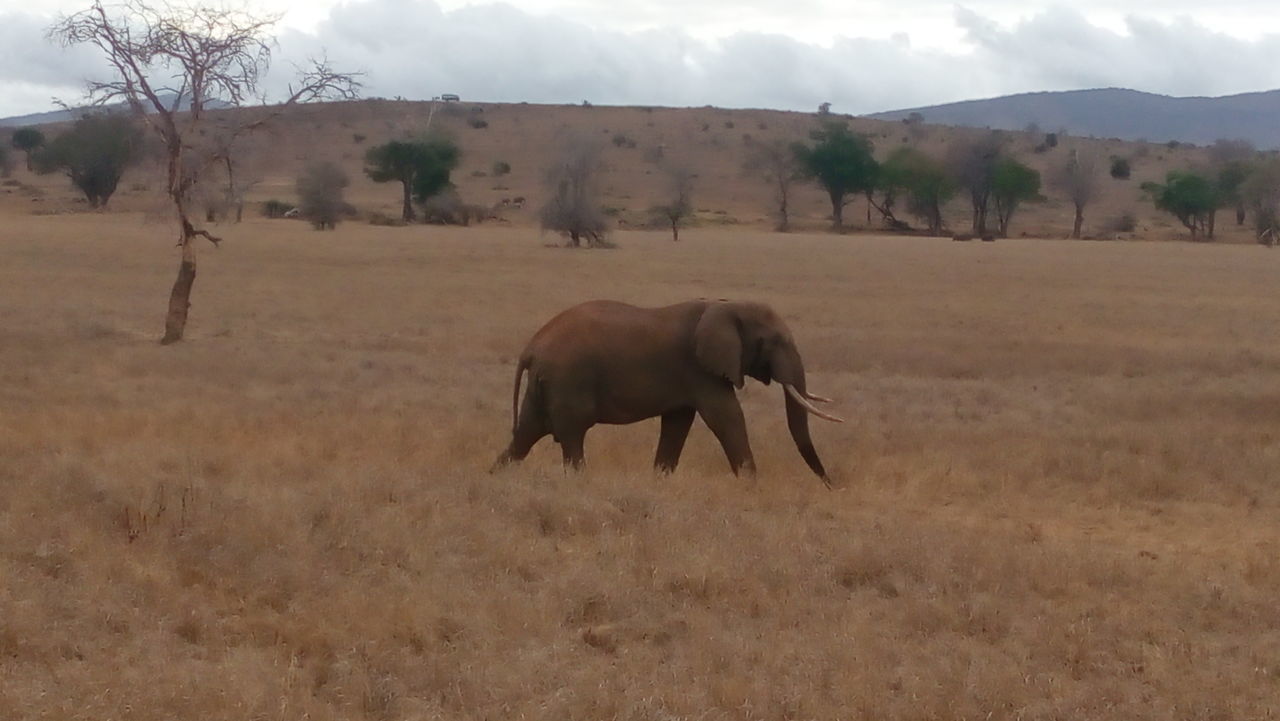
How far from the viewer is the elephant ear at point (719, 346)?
9.96m

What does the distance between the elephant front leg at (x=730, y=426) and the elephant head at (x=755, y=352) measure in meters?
0.17

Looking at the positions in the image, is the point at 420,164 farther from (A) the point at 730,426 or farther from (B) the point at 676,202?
(A) the point at 730,426

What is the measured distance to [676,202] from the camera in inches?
2386

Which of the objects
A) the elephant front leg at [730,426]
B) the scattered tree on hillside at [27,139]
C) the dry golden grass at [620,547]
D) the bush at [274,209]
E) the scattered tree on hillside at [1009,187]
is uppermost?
the scattered tree on hillside at [27,139]

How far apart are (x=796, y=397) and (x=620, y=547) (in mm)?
2908

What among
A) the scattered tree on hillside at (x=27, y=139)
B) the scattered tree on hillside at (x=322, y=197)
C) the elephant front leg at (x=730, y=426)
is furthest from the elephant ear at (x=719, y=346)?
the scattered tree on hillside at (x=27, y=139)

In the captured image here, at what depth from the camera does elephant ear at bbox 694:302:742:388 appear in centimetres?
996

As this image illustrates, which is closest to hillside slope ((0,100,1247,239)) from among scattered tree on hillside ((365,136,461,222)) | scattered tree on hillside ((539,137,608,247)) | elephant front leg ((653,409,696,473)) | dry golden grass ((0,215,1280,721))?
scattered tree on hillside ((365,136,461,222))

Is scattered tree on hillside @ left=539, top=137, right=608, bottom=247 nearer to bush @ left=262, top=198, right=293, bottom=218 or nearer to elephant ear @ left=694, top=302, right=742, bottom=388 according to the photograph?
bush @ left=262, top=198, right=293, bottom=218

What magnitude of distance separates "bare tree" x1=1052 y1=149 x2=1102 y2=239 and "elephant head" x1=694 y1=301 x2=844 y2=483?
58.2m

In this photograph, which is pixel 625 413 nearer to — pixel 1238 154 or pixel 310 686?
pixel 310 686

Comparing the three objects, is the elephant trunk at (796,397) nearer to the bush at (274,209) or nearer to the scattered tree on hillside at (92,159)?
the scattered tree on hillside at (92,159)

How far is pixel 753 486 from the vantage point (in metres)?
10.0

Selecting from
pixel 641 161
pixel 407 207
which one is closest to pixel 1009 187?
pixel 641 161
